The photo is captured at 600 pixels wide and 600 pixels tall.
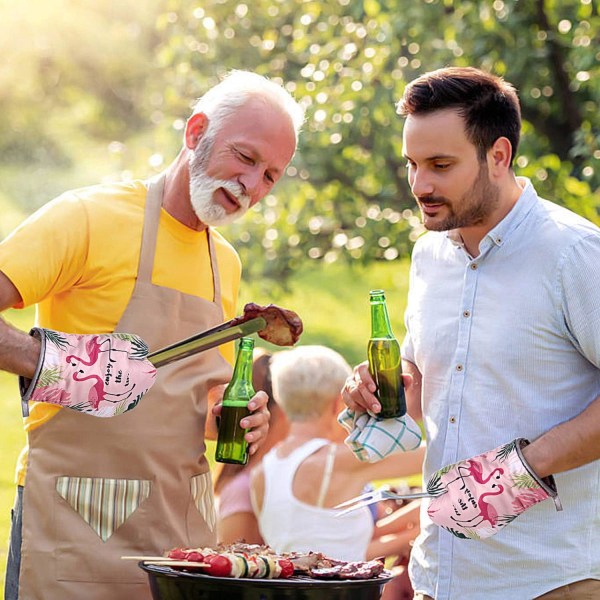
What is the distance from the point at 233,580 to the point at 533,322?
0.94m

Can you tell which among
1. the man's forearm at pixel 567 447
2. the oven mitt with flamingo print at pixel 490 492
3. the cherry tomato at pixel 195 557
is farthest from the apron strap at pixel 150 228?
the man's forearm at pixel 567 447

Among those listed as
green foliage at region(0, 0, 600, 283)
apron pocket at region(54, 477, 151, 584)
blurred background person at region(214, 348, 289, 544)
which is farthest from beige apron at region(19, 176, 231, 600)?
green foliage at region(0, 0, 600, 283)

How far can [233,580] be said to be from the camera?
2.24 m

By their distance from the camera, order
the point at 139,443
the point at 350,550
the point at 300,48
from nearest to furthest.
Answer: the point at 139,443, the point at 350,550, the point at 300,48

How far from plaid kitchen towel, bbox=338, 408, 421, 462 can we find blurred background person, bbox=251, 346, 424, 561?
1708 millimetres

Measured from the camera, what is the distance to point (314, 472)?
449cm

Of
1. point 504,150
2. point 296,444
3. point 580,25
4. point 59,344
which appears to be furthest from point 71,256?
point 580,25

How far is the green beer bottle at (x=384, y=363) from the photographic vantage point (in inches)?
112

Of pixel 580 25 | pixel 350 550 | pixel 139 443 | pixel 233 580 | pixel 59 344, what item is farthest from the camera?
pixel 580 25

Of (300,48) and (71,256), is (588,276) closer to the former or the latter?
(71,256)

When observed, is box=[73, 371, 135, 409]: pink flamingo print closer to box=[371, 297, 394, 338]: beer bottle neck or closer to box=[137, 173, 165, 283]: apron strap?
box=[137, 173, 165, 283]: apron strap

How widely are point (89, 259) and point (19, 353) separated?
17.5 inches

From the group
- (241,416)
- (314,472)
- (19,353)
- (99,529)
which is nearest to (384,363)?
(241,416)

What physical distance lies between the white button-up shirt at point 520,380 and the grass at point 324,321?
5.96 metres
